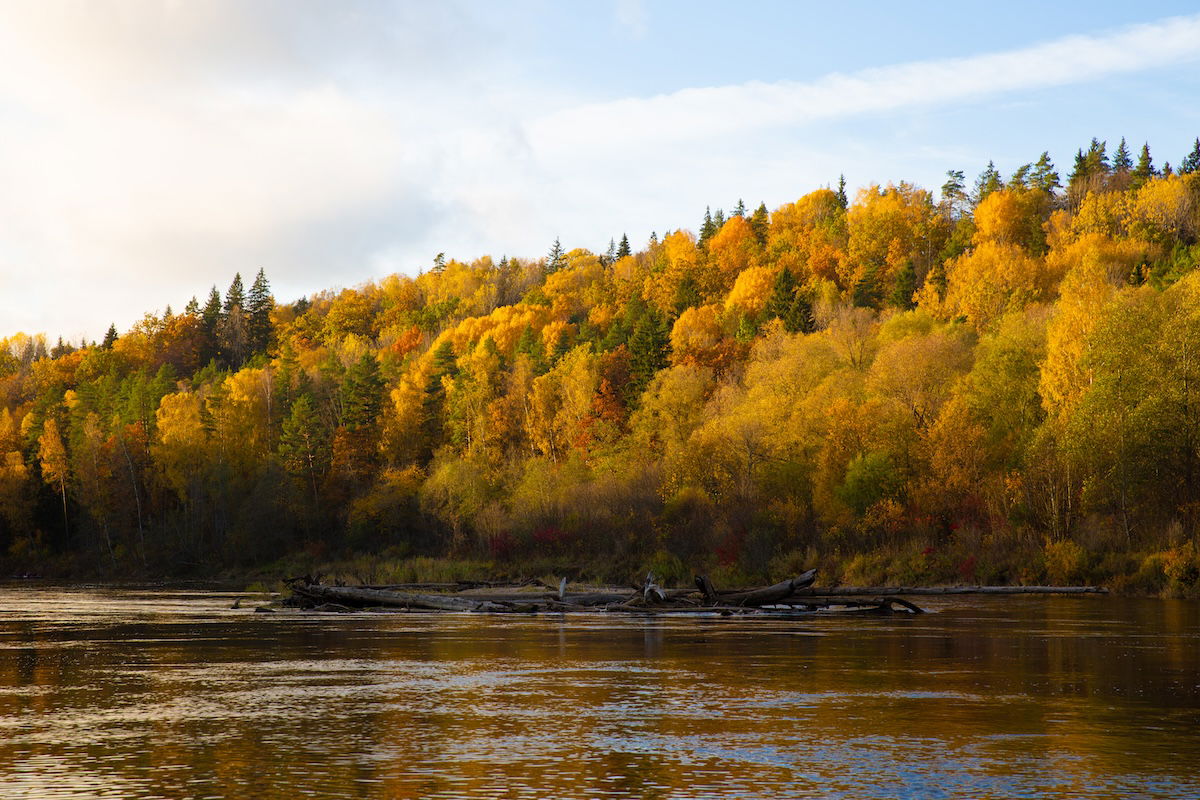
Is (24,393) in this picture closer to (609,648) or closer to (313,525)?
(313,525)

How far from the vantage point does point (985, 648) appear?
27141 millimetres

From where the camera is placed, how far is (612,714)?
58.1ft

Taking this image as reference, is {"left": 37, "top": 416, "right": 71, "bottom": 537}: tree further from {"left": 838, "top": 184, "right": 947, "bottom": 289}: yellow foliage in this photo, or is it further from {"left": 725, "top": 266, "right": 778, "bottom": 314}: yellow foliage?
{"left": 838, "top": 184, "right": 947, "bottom": 289}: yellow foliage

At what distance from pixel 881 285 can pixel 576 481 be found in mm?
56855

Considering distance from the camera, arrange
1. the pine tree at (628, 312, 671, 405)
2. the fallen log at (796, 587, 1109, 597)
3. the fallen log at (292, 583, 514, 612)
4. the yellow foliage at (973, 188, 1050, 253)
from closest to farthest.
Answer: the fallen log at (292, 583, 514, 612) < the fallen log at (796, 587, 1109, 597) < the pine tree at (628, 312, 671, 405) < the yellow foliage at (973, 188, 1050, 253)

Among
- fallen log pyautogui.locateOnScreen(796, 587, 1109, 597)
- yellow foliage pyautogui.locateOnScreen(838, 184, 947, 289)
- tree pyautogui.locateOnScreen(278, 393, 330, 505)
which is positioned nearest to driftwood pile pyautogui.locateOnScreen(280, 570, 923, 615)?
fallen log pyautogui.locateOnScreen(796, 587, 1109, 597)

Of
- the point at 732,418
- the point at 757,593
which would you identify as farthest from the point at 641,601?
the point at 732,418

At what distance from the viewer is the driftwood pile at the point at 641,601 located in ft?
136

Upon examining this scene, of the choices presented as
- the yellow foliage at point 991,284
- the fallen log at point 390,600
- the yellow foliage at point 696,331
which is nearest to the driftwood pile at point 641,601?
the fallen log at point 390,600

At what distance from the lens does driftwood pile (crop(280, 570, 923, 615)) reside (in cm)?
4134

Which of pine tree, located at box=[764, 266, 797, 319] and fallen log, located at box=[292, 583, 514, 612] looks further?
pine tree, located at box=[764, 266, 797, 319]

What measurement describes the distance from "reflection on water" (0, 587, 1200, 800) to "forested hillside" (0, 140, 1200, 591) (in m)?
25.5

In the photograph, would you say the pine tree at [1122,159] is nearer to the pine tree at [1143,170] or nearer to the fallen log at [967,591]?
the pine tree at [1143,170]

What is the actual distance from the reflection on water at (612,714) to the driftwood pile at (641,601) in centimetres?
766
